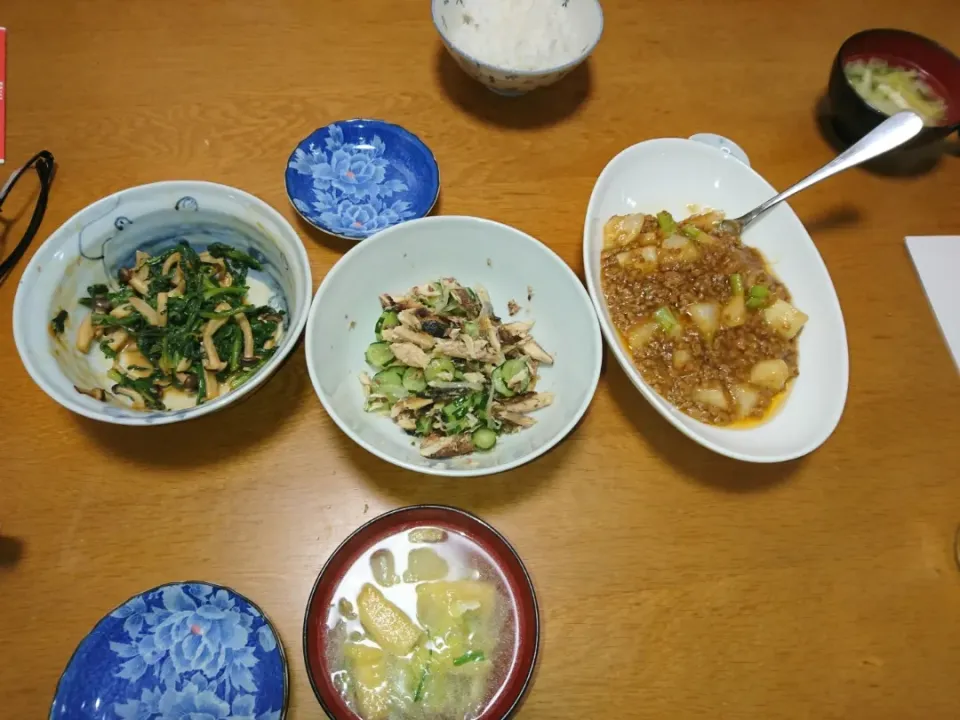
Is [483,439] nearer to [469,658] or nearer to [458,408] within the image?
[458,408]

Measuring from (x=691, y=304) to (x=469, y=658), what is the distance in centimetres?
Result: 89

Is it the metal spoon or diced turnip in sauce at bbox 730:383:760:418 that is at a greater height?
the metal spoon

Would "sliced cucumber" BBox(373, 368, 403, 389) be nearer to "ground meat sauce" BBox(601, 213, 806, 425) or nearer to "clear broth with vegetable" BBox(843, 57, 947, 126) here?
"ground meat sauce" BBox(601, 213, 806, 425)

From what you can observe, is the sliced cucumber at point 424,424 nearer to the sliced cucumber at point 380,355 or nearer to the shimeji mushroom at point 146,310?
the sliced cucumber at point 380,355

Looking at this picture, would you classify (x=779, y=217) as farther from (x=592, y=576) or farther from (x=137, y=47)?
(x=137, y=47)

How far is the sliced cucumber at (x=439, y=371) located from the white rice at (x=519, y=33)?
0.90 metres

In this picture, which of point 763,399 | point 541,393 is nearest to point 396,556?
point 541,393

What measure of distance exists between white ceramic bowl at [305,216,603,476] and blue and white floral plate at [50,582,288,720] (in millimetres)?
377

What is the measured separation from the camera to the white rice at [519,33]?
170 centimetres

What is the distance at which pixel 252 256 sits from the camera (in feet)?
4.51

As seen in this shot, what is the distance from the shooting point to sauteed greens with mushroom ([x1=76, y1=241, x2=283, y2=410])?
4.21ft

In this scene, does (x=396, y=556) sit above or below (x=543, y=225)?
below

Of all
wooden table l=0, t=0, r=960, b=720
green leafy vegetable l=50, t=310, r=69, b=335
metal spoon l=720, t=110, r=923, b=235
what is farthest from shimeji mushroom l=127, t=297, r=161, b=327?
metal spoon l=720, t=110, r=923, b=235

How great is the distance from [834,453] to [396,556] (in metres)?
0.99
